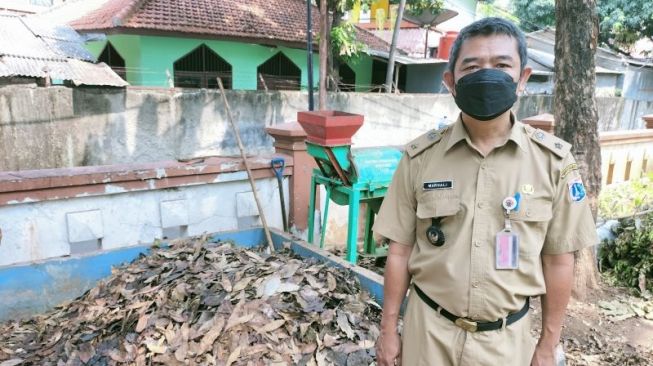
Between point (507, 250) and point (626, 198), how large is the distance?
5.90m

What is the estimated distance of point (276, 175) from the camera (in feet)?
14.0

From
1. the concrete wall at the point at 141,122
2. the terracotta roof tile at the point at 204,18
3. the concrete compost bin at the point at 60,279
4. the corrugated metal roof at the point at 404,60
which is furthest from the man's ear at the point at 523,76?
the corrugated metal roof at the point at 404,60

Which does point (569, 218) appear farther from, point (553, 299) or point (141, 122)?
point (141, 122)

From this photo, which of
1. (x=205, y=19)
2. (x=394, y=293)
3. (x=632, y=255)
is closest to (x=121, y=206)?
(x=394, y=293)

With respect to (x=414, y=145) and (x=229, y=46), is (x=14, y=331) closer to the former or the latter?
(x=414, y=145)

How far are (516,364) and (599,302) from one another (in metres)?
Answer: 2.94

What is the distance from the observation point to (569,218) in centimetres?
162

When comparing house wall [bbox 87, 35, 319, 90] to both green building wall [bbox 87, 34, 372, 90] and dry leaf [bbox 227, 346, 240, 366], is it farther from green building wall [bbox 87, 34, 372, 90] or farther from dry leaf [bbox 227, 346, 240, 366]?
dry leaf [bbox 227, 346, 240, 366]

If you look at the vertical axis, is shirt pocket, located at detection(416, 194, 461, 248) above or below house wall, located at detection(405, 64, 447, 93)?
below

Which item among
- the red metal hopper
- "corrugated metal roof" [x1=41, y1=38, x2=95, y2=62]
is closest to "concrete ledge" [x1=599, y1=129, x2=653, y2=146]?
the red metal hopper

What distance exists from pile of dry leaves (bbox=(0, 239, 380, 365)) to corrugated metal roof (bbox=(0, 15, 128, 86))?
494 centimetres

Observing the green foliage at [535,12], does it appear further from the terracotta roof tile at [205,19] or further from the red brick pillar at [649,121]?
the red brick pillar at [649,121]

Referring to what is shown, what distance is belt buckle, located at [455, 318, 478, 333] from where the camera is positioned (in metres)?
1.64

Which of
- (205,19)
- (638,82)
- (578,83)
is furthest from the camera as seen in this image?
(638,82)
